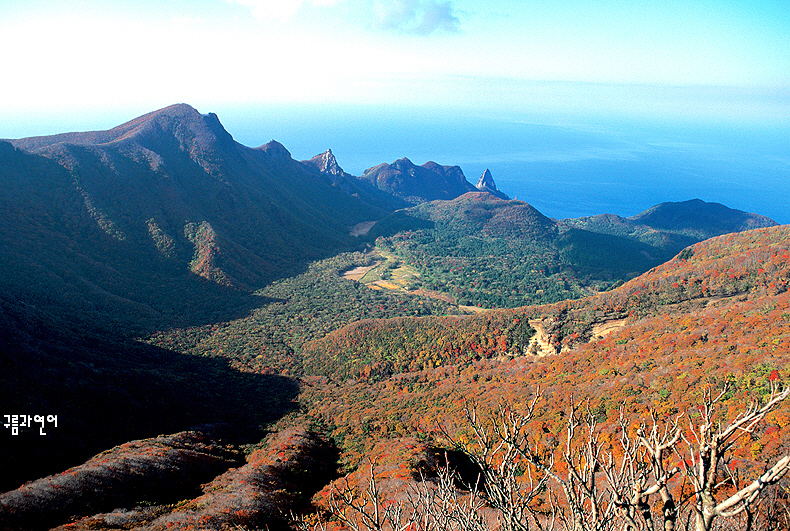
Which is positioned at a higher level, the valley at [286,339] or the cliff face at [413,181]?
the cliff face at [413,181]

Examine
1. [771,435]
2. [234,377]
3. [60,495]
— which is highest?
[771,435]

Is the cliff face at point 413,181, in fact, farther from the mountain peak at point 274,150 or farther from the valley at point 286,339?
the valley at point 286,339

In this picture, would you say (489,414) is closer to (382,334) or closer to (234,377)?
(382,334)

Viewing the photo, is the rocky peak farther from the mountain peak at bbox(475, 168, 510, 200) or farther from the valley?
the mountain peak at bbox(475, 168, 510, 200)

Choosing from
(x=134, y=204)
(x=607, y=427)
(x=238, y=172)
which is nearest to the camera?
(x=607, y=427)

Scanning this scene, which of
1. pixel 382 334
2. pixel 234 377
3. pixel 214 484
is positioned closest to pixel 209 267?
pixel 234 377

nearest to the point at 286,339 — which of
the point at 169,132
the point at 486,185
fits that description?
the point at 169,132

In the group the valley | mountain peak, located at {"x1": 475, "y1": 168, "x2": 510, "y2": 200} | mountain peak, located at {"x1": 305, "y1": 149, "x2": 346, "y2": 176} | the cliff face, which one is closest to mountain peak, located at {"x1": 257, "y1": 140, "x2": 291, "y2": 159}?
mountain peak, located at {"x1": 305, "y1": 149, "x2": 346, "y2": 176}

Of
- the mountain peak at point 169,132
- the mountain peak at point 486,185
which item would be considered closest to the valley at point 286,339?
the mountain peak at point 169,132

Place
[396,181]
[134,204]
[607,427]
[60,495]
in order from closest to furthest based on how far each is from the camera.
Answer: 1. [60,495]
2. [607,427]
3. [134,204]
4. [396,181]

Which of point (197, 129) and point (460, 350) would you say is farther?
point (197, 129)
